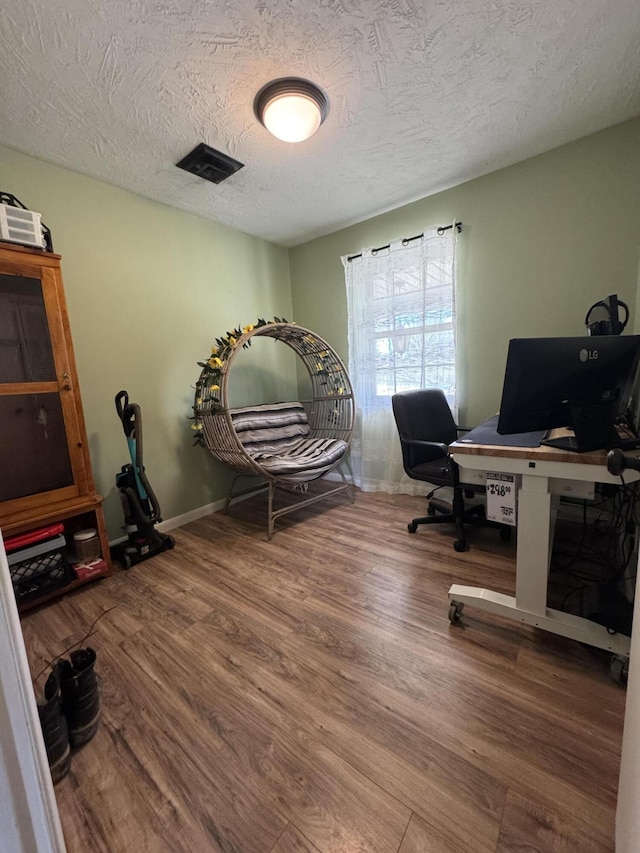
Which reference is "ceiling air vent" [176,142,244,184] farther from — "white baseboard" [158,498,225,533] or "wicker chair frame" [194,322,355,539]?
"white baseboard" [158,498,225,533]

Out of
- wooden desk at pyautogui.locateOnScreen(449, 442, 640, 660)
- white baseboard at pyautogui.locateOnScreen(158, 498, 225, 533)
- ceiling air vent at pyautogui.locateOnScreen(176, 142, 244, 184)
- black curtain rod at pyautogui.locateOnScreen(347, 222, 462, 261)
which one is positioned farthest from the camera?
white baseboard at pyautogui.locateOnScreen(158, 498, 225, 533)

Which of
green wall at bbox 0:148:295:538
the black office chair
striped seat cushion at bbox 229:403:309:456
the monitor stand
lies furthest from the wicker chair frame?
the monitor stand

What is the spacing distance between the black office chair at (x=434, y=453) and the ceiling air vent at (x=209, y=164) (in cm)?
178

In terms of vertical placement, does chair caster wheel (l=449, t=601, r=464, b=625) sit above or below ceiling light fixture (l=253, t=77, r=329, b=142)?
below

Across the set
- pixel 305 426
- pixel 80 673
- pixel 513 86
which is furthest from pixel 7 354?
pixel 513 86

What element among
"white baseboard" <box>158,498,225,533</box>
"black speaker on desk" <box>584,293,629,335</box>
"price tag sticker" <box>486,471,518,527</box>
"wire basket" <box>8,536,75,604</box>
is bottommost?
"white baseboard" <box>158,498,225,533</box>

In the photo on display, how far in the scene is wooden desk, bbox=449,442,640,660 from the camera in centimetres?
108

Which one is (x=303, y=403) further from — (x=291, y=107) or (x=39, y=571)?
(x=39, y=571)

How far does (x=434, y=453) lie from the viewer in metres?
2.36

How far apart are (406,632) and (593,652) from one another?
2.21 ft

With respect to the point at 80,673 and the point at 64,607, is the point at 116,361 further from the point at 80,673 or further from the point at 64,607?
the point at 80,673

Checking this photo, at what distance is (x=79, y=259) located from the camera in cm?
203

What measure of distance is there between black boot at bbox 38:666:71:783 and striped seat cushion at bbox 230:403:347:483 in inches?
56.0

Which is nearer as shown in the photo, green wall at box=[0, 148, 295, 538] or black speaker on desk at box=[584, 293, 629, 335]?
black speaker on desk at box=[584, 293, 629, 335]
